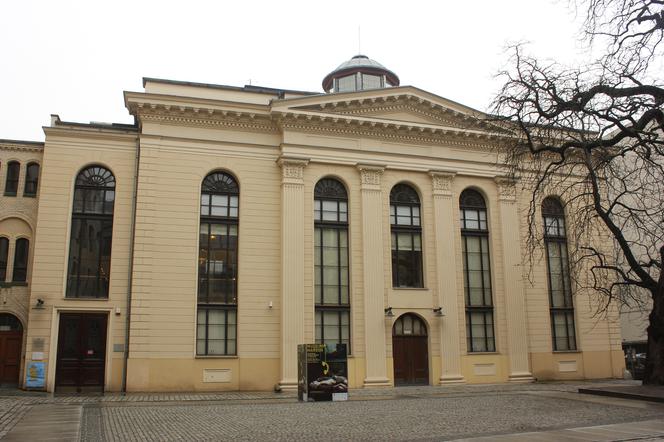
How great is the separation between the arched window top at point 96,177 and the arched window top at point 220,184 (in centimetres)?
370

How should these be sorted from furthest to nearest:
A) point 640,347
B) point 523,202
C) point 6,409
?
1. point 640,347
2. point 523,202
3. point 6,409

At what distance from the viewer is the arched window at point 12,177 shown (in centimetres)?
2436

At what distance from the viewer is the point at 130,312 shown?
23156 millimetres

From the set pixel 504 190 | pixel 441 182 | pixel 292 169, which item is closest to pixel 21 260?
pixel 292 169

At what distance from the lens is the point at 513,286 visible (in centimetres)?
2788

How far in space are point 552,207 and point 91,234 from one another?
21.2 m

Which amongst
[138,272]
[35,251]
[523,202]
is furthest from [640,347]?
[35,251]

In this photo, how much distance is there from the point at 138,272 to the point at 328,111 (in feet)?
33.8

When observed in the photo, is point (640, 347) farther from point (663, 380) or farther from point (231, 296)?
point (231, 296)

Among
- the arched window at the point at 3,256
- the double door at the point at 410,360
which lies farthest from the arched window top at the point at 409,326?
the arched window at the point at 3,256

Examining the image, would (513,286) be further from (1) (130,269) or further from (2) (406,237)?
(1) (130,269)

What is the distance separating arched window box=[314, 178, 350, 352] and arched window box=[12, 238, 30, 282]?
37.3 ft

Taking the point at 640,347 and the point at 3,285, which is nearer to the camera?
the point at 3,285

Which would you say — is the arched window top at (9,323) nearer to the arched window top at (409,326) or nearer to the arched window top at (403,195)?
the arched window top at (409,326)
